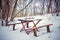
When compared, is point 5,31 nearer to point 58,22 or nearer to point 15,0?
point 15,0

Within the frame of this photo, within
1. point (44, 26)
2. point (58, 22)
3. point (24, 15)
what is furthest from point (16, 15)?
point (58, 22)

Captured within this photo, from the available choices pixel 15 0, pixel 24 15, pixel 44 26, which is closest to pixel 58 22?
pixel 44 26

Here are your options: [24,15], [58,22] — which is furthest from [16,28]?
[58,22]

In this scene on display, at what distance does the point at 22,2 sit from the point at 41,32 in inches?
21.0

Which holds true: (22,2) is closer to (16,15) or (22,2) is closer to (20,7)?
(20,7)

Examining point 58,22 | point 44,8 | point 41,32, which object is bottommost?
point 41,32

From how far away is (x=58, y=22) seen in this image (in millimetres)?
2115

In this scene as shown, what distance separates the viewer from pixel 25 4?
2197mm

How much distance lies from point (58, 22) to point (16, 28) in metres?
0.63

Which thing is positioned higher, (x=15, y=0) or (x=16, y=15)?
(x=15, y=0)

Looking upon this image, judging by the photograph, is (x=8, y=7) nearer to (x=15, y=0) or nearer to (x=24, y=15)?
(x=15, y=0)

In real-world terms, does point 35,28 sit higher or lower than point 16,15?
lower

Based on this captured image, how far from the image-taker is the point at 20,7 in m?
2.20

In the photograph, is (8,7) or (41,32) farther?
(8,7)
